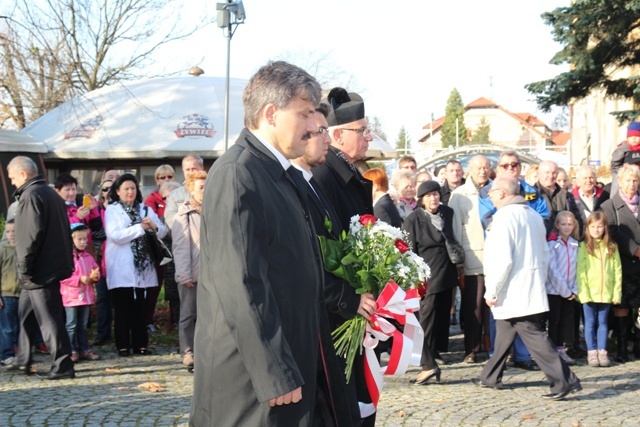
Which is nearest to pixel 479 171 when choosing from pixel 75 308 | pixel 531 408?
pixel 531 408

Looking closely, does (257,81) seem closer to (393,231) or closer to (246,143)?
(246,143)

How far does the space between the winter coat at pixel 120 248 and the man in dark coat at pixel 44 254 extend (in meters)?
1.07

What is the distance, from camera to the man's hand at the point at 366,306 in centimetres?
433

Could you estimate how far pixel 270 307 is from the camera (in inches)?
124

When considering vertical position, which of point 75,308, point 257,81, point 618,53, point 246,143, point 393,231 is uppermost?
point 618,53

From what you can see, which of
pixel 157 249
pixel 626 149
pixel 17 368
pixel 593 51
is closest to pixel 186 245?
pixel 157 249

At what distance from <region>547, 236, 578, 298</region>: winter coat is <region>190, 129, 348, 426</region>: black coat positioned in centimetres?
700

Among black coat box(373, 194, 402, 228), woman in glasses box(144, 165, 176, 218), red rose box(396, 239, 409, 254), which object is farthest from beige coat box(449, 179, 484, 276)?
red rose box(396, 239, 409, 254)

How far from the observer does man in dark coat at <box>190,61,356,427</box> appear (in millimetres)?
3131

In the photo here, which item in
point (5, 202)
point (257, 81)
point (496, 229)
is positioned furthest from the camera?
point (5, 202)

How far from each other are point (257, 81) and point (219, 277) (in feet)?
2.71

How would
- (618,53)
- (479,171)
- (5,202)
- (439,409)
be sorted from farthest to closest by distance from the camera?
(618,53)
(5,202)
(479,171)
(439,409)

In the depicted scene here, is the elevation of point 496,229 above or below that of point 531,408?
above

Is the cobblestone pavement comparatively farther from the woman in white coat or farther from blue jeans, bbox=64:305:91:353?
the woman in white coat
